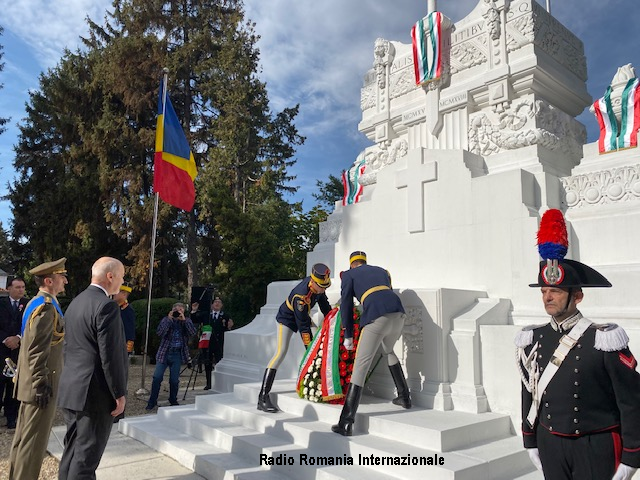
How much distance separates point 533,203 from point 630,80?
1.94 m

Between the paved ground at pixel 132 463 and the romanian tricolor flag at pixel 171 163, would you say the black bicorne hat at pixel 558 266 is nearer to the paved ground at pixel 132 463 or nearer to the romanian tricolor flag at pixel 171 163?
the paved ground at pixel 132 463

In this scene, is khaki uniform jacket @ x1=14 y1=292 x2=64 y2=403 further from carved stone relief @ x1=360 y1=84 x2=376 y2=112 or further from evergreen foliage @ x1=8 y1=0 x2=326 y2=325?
evergreen foliage @ x1=8 y1=0 x2=326 y2=325

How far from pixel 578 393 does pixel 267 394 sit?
3.77 m

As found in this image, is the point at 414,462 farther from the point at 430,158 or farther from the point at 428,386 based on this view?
the point at 430,158

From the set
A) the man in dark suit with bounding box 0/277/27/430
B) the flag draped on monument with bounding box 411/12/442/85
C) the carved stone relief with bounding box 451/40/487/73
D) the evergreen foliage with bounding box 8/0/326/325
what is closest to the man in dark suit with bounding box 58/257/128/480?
the man in dark suit with bounding box 0/277/27/430

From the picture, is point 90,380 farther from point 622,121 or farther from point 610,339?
point 622,121

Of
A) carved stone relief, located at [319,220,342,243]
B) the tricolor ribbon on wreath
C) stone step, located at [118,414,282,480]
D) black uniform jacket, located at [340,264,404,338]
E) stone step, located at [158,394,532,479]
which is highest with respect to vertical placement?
the tricolor ribbon on wreath

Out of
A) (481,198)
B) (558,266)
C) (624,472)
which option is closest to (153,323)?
(481,198)

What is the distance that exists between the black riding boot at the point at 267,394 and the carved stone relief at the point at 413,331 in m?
1.52

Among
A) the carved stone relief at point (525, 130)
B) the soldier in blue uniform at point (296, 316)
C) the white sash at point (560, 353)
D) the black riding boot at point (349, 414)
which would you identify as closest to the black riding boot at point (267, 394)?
the soldier in blue uniform at point (296, 316)

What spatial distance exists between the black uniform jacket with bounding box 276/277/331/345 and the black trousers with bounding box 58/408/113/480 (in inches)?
95.8

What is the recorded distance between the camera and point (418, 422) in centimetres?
440

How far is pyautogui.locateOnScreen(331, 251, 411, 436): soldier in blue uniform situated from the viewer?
4523 millimetres

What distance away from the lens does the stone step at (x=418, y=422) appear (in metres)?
4.17
